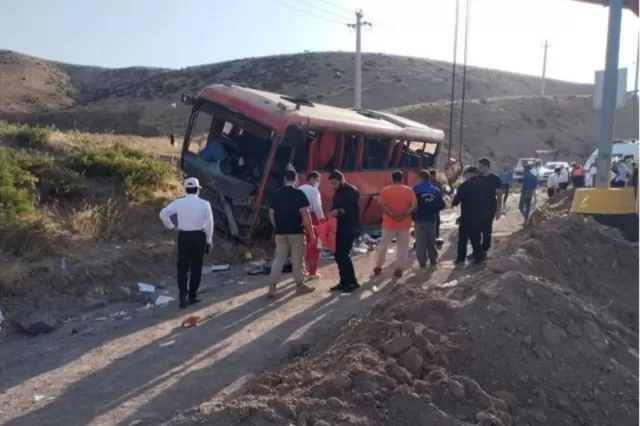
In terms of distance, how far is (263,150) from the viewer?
12.9 meters

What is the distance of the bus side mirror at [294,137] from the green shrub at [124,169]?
3.69 meters

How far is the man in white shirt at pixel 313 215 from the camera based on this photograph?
33.3ft

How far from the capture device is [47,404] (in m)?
6.10

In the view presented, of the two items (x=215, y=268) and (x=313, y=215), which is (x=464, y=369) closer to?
(x=313, y=215)

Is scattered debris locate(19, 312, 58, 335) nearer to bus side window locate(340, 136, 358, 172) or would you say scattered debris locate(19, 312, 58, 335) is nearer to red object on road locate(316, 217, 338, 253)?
red object on road locate(316, 217, 338, 253)

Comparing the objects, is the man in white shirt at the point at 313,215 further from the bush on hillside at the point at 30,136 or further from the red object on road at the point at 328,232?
the bush on hillside at the point at 30,136

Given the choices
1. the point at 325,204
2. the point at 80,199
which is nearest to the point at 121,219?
the point at 80,199

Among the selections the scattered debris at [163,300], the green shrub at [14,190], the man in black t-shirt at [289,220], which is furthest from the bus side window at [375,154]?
the green shrub at [14,190]

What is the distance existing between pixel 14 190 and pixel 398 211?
641 centimetres

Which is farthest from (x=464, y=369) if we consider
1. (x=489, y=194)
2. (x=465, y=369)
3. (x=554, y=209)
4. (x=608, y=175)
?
(x=554, y=209)

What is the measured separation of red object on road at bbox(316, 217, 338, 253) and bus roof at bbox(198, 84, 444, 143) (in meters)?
1.95

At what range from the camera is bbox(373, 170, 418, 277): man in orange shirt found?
415 inches

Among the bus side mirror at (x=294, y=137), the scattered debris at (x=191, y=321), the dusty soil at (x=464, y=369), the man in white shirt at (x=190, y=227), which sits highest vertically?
the bus side mirror at (x=294, y=137)

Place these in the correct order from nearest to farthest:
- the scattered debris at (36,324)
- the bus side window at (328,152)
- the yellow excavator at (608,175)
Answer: the scattered debris at (36,324) → the yellow excavator at (608,175) → the bus side window at (328,152)
